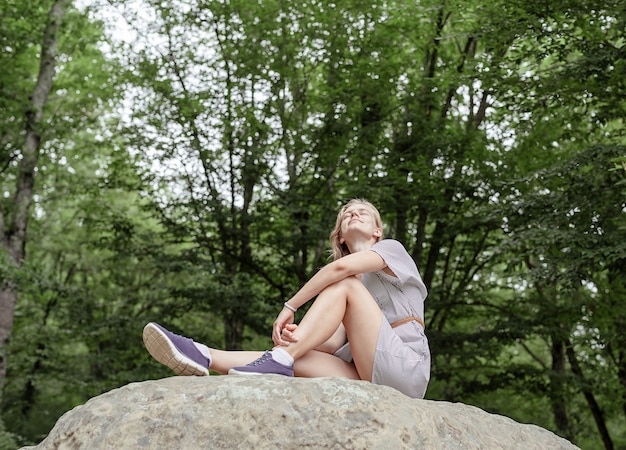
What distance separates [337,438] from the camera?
2359 mm

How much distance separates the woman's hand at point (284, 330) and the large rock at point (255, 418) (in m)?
0.48

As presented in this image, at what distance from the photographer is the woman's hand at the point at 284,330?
307 cm

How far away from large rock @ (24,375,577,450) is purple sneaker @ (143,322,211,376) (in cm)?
30

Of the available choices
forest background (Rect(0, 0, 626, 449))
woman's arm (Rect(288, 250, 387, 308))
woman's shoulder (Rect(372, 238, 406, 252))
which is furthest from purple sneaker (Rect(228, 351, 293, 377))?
forest background (Rect(0, 0, 626, 449))

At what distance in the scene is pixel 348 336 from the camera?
3234 millimetres

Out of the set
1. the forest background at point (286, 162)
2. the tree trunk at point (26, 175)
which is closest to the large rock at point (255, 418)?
the forest background at point (286, 162)

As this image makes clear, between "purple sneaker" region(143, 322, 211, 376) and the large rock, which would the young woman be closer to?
"purple sneaker" region(143, 322, 211, 376)

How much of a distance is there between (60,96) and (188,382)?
12.5 m

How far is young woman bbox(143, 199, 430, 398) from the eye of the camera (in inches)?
117

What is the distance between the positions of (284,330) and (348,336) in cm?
34

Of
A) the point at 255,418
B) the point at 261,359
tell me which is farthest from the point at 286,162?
the point at 255,418

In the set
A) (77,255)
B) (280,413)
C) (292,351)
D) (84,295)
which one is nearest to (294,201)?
(84,295)

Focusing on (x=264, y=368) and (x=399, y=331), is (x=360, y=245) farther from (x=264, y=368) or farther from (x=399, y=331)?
(x=264, y=368)

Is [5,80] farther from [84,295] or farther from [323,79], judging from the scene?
[323,79]
